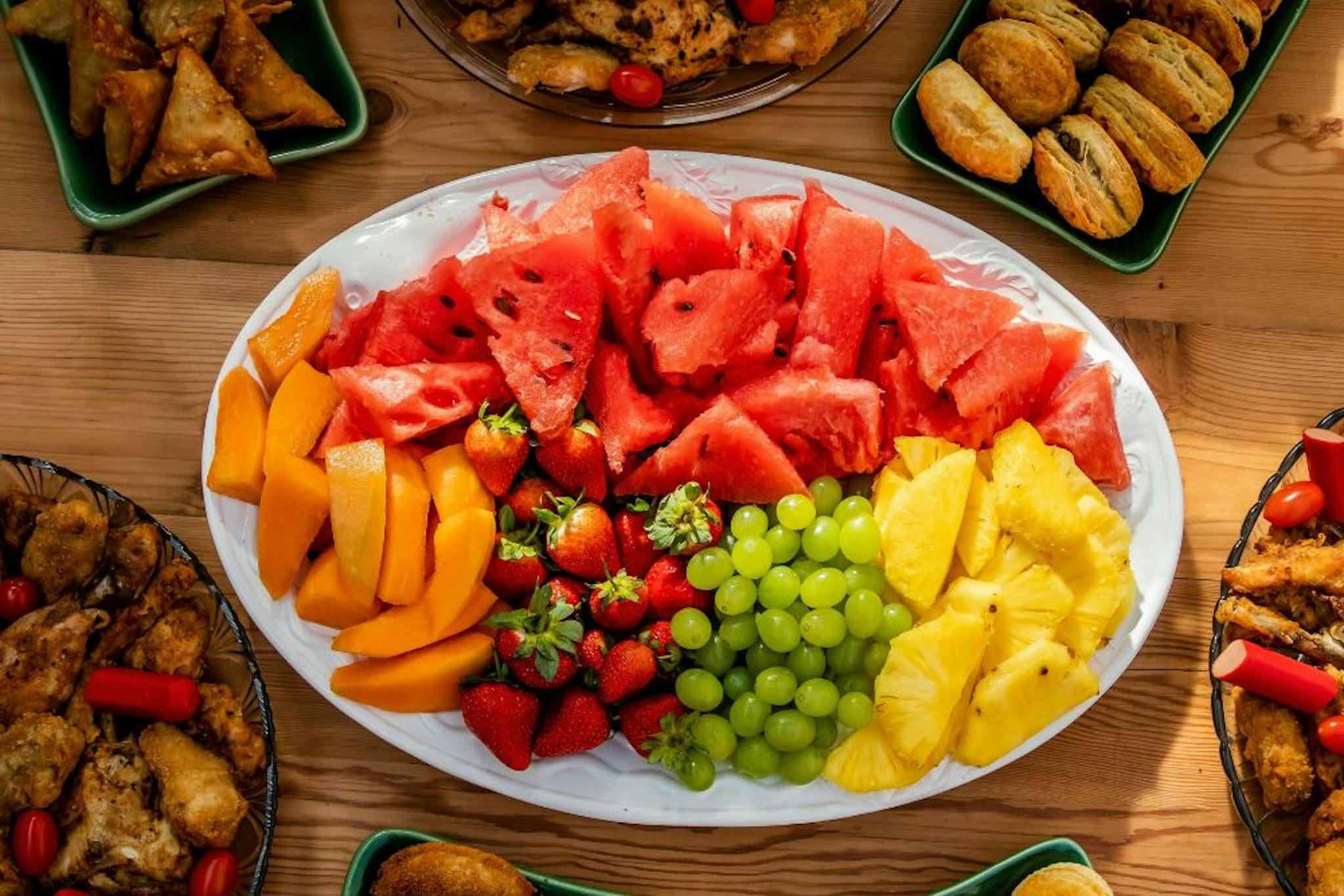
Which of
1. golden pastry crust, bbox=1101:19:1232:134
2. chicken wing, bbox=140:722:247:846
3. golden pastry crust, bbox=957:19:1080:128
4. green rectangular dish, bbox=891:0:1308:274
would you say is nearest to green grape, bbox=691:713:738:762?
chicken wing, bbox=140:722:247:846

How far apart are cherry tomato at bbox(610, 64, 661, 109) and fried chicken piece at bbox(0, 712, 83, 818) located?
4.33 feet

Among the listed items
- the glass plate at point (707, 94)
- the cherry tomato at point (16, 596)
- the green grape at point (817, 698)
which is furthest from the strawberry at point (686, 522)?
the cherry tomato at point (16, 596)

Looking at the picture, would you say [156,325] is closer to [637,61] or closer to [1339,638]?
[637,61]

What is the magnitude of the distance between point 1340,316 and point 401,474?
5.63ft

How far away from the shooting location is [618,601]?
A: 180cm

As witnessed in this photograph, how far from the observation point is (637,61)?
200cm

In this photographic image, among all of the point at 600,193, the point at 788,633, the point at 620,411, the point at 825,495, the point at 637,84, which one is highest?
the point at 637,84

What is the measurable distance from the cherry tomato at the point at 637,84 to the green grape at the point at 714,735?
1.04 metres

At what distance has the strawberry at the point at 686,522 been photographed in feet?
5.90

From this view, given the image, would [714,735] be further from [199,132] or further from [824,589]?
[199,132]

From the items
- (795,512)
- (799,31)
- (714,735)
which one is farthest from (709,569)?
(799,31)

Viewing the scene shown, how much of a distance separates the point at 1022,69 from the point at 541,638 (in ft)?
4.07

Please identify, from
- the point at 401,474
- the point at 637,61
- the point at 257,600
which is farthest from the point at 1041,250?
the point at 257,600

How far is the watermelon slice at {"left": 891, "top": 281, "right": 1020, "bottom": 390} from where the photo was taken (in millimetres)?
1843
